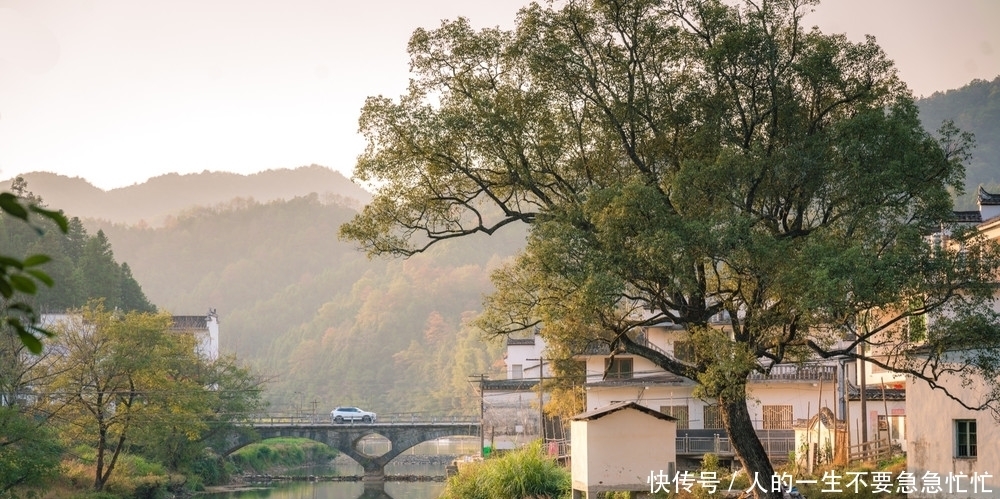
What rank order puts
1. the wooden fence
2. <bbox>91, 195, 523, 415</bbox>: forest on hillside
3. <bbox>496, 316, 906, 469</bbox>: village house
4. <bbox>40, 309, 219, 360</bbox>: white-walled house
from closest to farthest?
the wooden fence, <bbox>496, 316, 906, 469</bbox>: village house, <bbox>40, 309, 219, 360</bbox>: white-walled house, <bbox>91, 195, 523, 415</bbox>: forest on hillside

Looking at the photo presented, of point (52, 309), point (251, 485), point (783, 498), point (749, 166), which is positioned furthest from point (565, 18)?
point (52, 309)

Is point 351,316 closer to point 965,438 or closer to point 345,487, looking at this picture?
point 345,487

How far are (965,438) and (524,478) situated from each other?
10.4m

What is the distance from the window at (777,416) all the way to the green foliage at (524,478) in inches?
607

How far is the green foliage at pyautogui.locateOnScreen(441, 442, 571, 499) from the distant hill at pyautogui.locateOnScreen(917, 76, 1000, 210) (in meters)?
105

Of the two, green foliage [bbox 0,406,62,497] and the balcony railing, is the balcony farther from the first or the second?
green foliage [bbox 0,406,62,497]

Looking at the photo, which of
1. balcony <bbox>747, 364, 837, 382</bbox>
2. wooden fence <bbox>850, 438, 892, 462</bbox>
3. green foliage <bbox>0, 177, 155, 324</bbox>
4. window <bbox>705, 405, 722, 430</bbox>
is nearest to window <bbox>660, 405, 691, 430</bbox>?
window <bbox>705, 405, 722, 430</bbox>

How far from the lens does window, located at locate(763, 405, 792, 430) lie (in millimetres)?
42469

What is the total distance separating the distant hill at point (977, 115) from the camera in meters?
127

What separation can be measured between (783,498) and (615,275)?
532 centimetres

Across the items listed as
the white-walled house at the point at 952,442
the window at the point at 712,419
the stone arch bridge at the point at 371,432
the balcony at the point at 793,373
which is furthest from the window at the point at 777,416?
the stone arch bridge at the point at 371,432

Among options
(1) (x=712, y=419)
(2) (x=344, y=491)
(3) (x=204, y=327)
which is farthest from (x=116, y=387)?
(3) (x=204, y=327)

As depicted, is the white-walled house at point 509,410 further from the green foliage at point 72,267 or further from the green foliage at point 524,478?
the green foliage at point 524,478

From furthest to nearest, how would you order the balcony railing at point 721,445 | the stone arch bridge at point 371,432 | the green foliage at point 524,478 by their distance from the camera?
1. the stone arch bridge at point 371,432
2. the balcony railing at point 721,445
3. the green foliage at point 524,478
